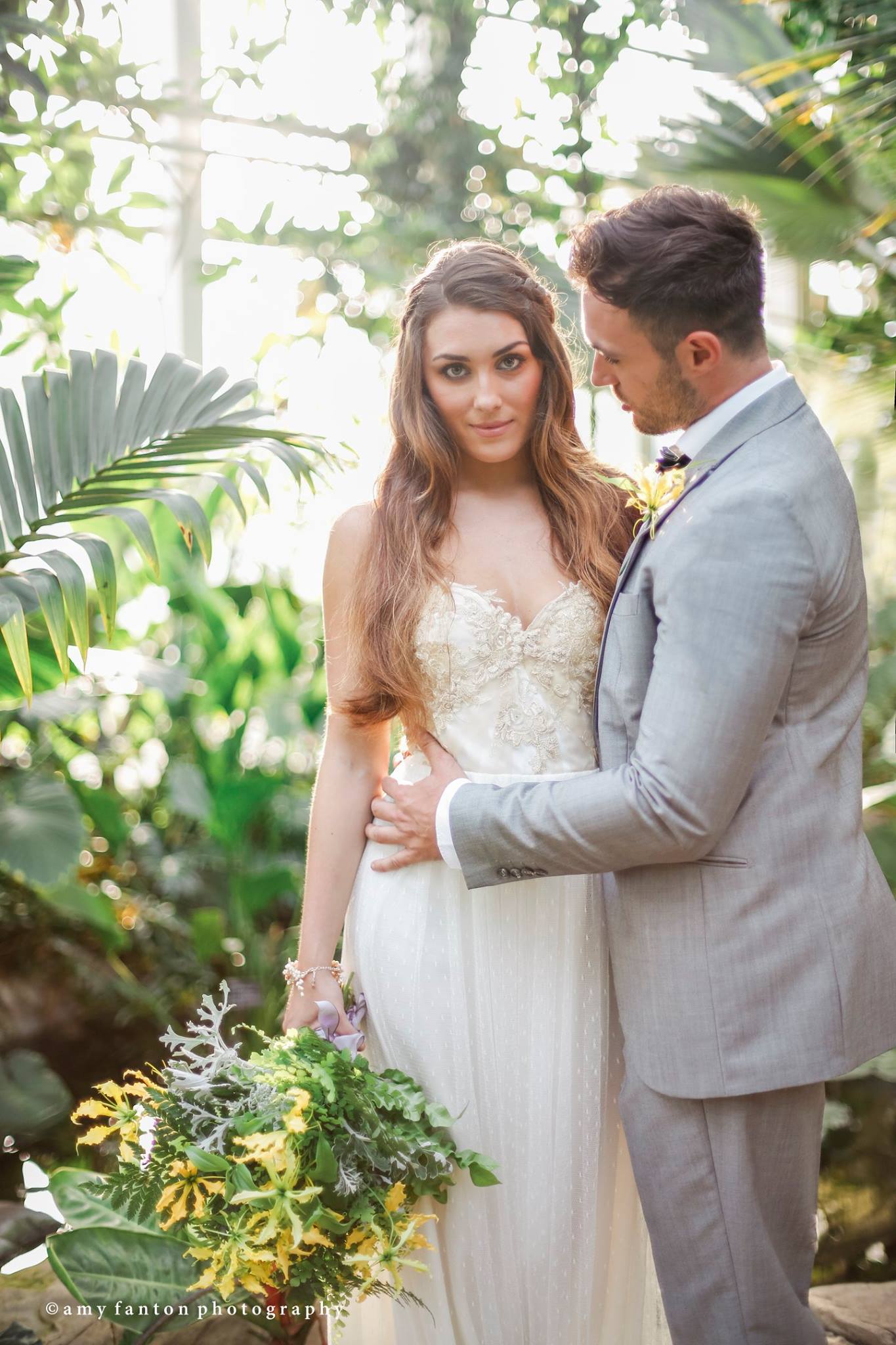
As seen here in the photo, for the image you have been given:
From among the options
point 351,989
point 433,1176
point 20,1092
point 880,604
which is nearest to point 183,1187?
point 433,1176

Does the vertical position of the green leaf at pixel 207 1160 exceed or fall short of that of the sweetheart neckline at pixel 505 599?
it falls short

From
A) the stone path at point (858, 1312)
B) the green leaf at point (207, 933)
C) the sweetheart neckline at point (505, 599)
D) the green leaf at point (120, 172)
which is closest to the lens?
the sweetheart neckline at point (505, 599)

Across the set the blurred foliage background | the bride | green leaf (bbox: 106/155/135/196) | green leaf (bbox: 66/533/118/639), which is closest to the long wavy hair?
the bride

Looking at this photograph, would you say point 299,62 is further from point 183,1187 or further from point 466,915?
point 183,1187

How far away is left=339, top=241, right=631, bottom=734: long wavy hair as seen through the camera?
1969 millimetres

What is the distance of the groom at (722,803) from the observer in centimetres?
150

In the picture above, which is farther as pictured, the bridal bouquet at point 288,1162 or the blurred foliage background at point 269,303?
the blurred foliage background at point 269,303

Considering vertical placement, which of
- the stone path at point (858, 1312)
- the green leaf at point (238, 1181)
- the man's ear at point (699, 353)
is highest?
the man's ear at point (699, 353)

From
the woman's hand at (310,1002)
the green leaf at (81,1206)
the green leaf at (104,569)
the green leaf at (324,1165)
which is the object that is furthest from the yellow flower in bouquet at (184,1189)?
the green leaf at (104,569)

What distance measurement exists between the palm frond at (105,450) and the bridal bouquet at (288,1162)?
74cm

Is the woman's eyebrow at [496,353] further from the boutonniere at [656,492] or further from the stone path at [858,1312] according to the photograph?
the stone path at [858,1312]

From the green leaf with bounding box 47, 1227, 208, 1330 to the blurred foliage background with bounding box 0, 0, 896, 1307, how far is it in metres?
0.83

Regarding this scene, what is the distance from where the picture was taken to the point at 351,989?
81.0 inches

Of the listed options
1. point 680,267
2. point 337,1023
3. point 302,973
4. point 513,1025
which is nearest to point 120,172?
point 680,267
